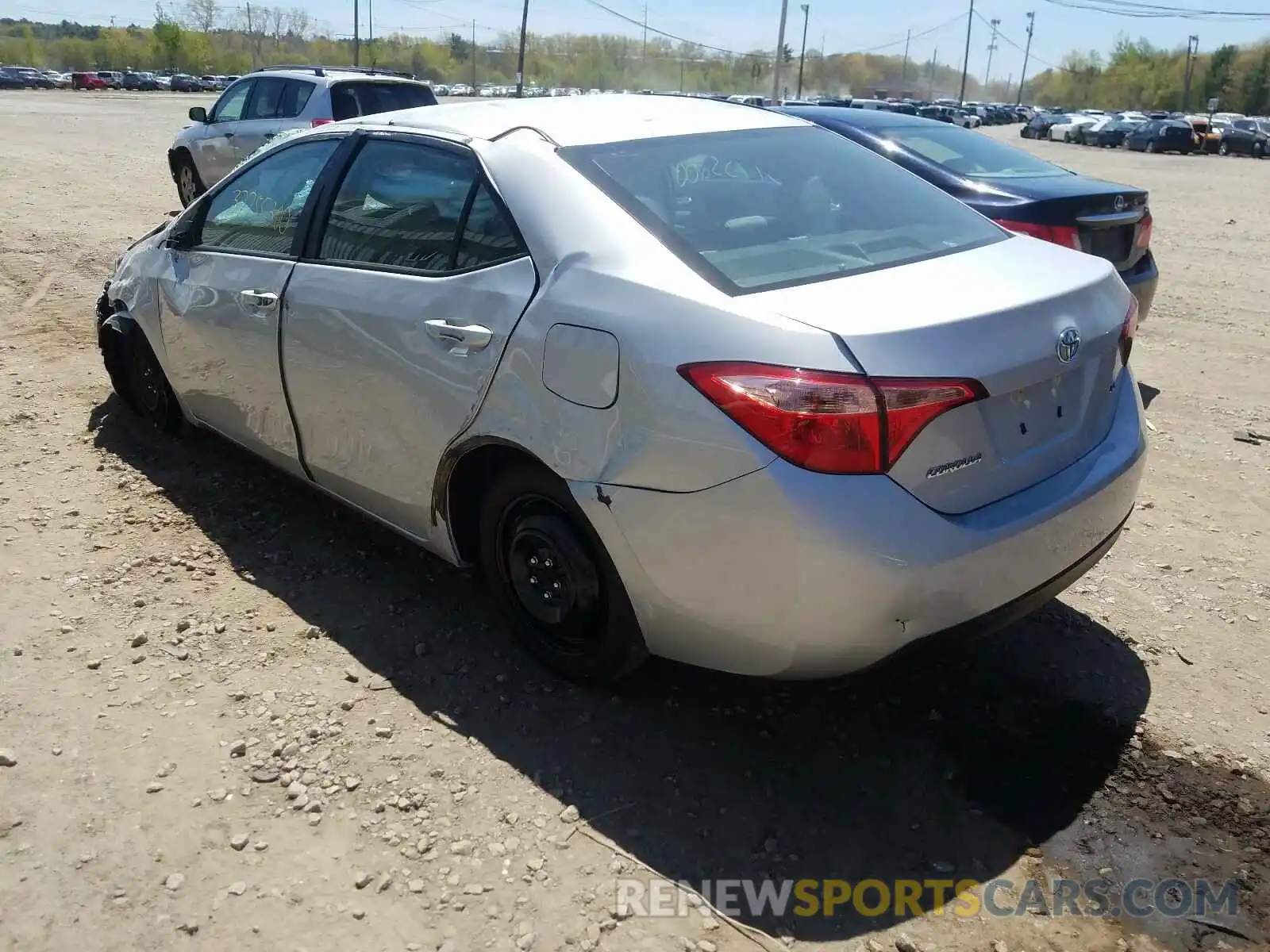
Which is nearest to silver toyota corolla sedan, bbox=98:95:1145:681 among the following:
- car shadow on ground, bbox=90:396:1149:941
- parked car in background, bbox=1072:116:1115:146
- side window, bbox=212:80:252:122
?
car shadow on ground, bbox=90:396:1149:941

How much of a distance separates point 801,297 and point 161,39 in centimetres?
12743

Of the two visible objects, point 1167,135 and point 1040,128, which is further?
point 1040,128

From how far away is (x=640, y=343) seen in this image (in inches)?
104

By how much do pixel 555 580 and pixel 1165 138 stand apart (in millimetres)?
48161

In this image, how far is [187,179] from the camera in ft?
43.8

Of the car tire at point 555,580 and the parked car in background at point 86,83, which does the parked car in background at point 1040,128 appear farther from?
the parked car in background at point 86,83

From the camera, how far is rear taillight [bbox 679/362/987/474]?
2396 millimetres

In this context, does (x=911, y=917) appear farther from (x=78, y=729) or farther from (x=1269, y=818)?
(x=78, y=729)

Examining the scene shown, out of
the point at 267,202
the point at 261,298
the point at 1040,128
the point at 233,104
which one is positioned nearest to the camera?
the point at 261,298

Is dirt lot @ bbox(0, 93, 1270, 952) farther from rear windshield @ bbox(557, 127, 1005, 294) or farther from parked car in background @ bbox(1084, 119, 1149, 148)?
parked car in background @ bbox(1084, 119, 1149, 148)

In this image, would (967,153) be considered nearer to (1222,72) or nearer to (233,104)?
(233,104)

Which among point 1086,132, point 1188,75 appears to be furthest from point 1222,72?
point 1086,132

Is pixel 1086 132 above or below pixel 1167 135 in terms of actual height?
above

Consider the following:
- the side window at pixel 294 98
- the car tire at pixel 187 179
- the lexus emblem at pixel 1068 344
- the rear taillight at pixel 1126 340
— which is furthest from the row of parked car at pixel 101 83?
the lexus emblem at pixel 1068 344
